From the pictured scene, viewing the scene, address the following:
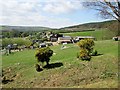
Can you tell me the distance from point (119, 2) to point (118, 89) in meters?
2.81

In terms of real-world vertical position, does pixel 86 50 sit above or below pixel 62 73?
above

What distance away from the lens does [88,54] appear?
25906 millimetres

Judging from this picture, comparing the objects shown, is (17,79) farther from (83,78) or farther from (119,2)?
(119,2)

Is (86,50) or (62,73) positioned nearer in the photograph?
(62,73)

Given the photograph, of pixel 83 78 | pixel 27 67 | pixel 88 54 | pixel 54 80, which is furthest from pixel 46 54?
pixel 83 78

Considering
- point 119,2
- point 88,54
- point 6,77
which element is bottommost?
point 6,77

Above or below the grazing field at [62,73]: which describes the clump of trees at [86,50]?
above

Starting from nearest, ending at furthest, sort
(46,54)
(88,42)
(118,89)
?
(118,89) → (46,54) → (88,42)

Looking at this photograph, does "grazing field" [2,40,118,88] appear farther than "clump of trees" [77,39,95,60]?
No

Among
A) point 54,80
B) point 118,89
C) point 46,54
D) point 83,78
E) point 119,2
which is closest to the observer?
point 118,89

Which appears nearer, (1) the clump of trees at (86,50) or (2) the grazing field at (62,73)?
(2) the grazing field at (62,73)

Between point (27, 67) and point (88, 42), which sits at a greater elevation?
point (88, 42)

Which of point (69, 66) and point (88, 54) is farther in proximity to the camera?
point (88, 54)

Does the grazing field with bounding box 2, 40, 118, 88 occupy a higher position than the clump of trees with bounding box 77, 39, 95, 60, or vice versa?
the clump of trees with bounding box 77, 39, 95, 60
